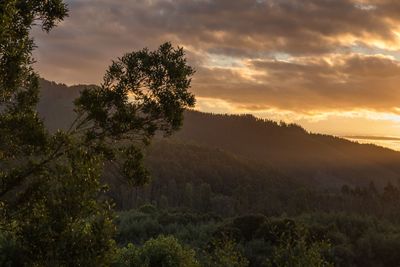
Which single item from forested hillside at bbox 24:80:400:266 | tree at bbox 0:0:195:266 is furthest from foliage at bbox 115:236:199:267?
tree at bbox 0:0:195:266

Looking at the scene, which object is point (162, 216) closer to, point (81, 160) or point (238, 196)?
point (81, 160)

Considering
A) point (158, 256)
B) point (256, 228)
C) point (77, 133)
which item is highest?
point (77, 133)

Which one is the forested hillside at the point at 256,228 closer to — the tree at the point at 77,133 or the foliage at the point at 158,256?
the foliage at the point at 158,256

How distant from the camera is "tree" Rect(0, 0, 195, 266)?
1051cm

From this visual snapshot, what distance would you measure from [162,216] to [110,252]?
2877 inches

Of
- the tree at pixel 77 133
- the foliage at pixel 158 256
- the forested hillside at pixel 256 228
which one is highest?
the tree at pixel 77 133

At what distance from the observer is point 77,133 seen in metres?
12.4

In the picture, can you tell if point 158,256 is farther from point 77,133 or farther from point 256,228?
point 256,228

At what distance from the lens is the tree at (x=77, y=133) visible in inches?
414

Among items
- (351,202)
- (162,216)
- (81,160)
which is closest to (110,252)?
(81,160)

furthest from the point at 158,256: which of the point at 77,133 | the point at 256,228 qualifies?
the point at 256,228

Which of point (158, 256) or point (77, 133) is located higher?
point (77, 133)

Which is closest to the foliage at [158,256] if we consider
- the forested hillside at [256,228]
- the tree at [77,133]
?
the forested hillside at [256,228]

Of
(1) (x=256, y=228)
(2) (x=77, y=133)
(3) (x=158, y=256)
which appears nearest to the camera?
(2) (x=77, y=133)
